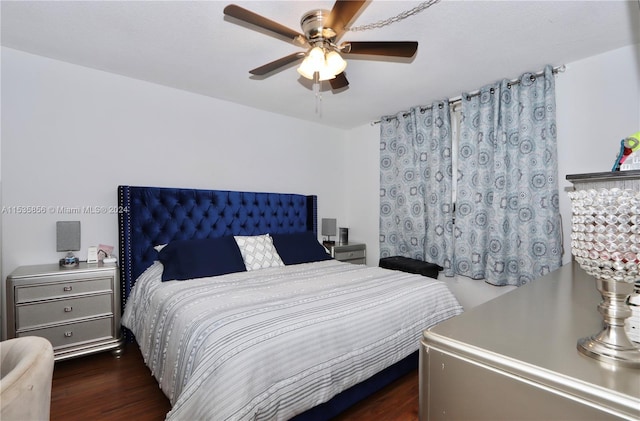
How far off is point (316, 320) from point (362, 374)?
45cm

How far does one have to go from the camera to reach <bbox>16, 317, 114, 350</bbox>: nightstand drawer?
2.22m

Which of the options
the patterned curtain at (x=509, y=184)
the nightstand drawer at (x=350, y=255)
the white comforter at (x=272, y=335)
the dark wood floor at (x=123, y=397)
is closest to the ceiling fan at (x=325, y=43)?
the white comforter at (x=272, y=335)

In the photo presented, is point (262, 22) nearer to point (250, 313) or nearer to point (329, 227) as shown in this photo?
point (250, 313)

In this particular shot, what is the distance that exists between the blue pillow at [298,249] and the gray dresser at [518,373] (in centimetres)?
250

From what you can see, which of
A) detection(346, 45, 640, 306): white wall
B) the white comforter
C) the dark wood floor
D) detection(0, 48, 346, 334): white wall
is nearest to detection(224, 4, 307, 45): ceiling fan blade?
the white comforter

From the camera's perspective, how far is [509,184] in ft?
9.65

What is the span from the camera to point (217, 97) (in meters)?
3.36

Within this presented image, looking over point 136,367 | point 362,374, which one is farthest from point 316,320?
point 136,367

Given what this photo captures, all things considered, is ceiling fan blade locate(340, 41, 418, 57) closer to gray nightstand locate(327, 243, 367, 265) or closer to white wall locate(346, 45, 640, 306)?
white wall locate(346, 45, 640, 306)

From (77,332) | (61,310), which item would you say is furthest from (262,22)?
(77,332)

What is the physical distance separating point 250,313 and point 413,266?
227 cm

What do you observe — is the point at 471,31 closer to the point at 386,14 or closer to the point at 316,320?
the point at 386,14

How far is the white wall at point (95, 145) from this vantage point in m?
2.42

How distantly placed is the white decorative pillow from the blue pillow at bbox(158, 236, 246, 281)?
85 mm
